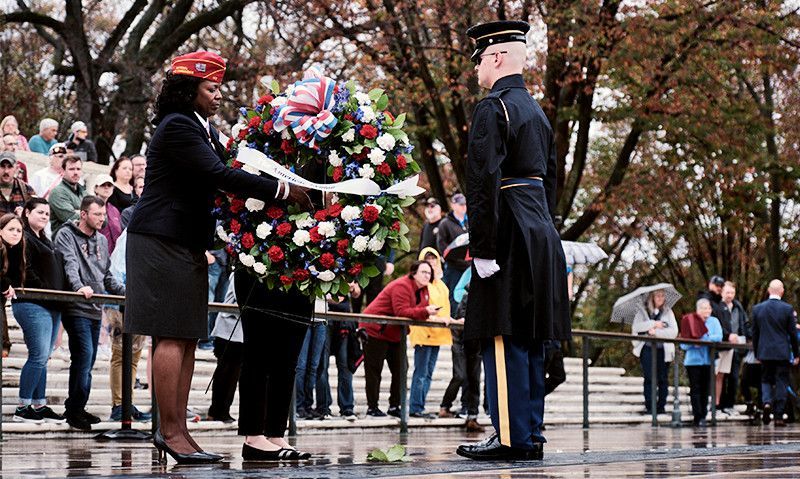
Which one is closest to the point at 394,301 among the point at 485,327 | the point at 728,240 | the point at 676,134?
the point at 485,327

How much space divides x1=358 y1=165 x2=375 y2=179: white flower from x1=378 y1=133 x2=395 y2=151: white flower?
150 millimetres

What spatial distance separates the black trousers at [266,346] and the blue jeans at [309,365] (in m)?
5.56

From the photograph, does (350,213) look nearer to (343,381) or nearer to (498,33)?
(498,33)

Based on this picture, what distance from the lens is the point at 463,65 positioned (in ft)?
68.7

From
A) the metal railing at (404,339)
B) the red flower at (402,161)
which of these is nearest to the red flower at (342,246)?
the red flower at (402,161)

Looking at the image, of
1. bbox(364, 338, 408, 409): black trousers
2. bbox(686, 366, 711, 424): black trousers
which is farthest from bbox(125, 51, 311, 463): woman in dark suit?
bbox(686, 366, 711, 424): black trousers

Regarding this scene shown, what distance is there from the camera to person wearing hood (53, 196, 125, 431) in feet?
35.8

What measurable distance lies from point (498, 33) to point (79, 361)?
16.6 ft

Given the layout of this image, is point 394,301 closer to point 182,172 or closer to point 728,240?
point 182,172

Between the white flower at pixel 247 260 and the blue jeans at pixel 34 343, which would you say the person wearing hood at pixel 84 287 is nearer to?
the blue jeans at pixel 34 343

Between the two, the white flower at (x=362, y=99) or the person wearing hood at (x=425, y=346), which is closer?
the white flower at (x=362, y=99)

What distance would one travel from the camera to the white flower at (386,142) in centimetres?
717

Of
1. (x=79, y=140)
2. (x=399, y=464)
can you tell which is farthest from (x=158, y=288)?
(x=79, y=140)

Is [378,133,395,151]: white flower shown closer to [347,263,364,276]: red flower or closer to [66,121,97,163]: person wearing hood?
[347,263,364,276]: red flower
